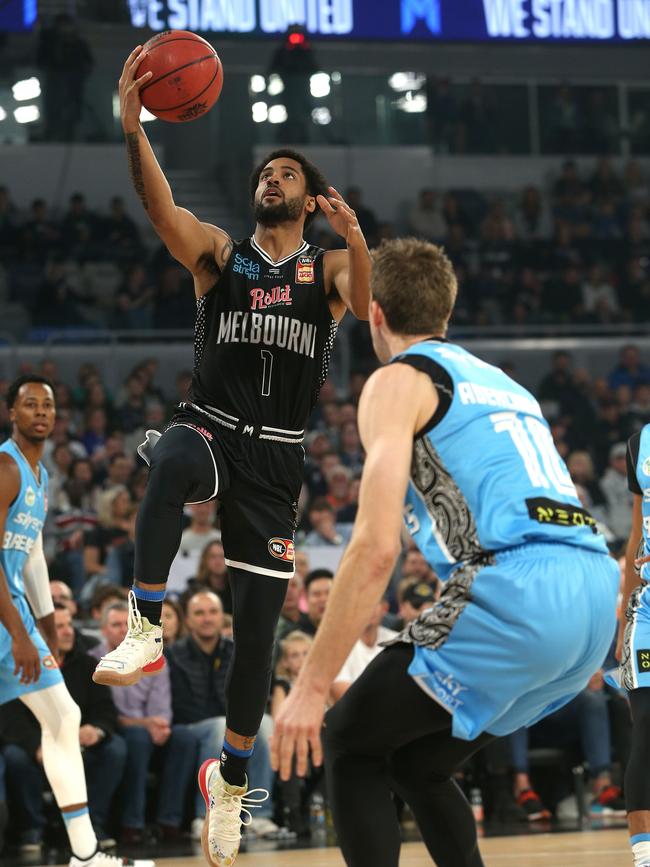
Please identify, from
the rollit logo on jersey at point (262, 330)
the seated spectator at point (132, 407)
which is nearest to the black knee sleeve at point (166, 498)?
the rollit logo on jersey at point (262, 330)

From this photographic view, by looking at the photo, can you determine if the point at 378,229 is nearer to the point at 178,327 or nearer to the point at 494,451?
the point at 178,327

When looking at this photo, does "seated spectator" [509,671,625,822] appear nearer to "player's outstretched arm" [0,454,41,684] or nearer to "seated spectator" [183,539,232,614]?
"seated spectator" [183,539,232,614]

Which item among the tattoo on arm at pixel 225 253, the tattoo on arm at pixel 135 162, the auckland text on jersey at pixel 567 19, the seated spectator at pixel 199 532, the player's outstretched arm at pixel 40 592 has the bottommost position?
the player's outstretched arm at pixel 40 592

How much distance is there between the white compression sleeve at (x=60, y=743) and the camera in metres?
6.76

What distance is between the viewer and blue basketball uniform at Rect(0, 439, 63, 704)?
6.77 metres

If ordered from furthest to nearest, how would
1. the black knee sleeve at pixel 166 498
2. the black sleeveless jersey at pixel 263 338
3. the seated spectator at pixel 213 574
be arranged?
1. the seated spectator at pixel 213 574
2. the black sleeveless jersey at pixel 263 338
3. the black knee sleeve at pixel 166 498

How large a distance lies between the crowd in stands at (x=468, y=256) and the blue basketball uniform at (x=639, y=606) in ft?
35.4

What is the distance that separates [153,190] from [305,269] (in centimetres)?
79

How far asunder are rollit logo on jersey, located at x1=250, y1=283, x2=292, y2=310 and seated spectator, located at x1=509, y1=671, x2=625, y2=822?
15.9 feet

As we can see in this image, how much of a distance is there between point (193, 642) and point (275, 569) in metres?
3.84

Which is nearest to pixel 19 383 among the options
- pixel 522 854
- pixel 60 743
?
pixel 60 743

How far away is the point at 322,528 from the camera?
11.4 metres

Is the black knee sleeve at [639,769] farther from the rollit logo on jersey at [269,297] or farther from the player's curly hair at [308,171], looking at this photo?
the player's curly hair at [308,171]

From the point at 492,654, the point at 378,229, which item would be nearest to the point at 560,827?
the point at 492,654
